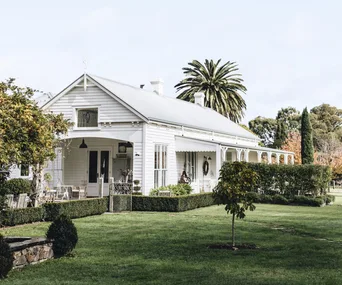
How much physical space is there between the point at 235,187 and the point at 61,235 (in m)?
4.41

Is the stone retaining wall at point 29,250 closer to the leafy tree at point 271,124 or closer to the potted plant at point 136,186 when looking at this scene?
the potted plant at point 136,186

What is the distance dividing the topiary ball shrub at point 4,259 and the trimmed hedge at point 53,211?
5.61 metres

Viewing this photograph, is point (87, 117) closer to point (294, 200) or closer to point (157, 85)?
point (157, 85)

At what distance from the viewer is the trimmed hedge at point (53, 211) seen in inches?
642

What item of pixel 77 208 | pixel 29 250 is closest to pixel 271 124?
pixel 77 208

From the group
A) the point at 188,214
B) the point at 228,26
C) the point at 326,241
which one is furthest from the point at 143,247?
the point at 228,26

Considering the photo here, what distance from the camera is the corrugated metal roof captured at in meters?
26.2

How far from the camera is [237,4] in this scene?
1614cm

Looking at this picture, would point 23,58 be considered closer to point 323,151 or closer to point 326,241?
point 326,241

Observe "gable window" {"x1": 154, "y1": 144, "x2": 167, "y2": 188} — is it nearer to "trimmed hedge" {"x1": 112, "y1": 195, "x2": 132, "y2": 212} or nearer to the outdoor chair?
"trimmed hedge" {"x1": 112, "y1": 195, "x2": 132, "y2": 212}

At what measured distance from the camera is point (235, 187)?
12.4 metres

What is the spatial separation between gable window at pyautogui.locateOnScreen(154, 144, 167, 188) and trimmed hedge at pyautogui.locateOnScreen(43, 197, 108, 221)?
5.12 metres

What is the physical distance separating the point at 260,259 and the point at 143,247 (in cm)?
304

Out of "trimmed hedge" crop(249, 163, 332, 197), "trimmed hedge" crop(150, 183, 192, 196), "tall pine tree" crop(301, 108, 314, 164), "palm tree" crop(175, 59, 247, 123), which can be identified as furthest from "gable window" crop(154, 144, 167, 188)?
"palm tree" crop(175, 59, 247, 123)
